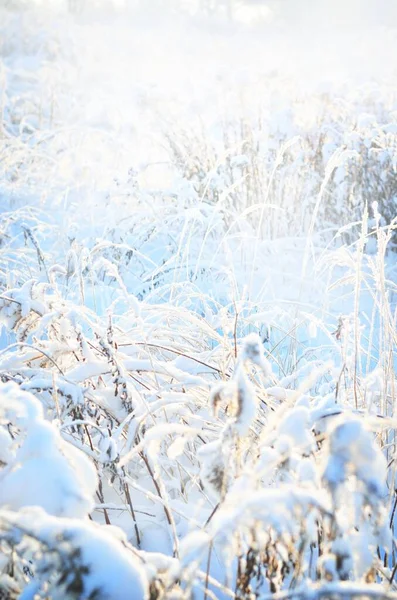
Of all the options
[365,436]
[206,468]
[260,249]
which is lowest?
[260,249]

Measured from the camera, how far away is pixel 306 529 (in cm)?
57

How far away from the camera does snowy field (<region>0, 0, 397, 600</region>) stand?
0.58 meters

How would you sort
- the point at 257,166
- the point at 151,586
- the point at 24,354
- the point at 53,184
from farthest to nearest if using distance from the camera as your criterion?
the point at 53,184 < the point at 257,166 < the point at 24,354 < the point at 151,586

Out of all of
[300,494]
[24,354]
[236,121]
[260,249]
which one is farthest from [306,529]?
[236,121]

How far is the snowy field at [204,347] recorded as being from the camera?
0.58 metres

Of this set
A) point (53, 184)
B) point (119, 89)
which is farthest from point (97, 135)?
point (119, 89)

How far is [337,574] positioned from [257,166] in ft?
11.6

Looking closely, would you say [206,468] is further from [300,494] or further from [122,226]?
[122,226]

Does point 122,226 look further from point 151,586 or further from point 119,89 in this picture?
point 119,89

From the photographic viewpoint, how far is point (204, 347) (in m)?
1.76

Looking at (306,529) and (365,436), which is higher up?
(365,436)

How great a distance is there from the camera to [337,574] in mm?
597

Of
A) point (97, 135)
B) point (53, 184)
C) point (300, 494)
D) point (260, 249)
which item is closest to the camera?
point (300, 494)

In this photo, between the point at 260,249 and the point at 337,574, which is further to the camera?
the point at 260,249
